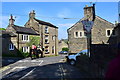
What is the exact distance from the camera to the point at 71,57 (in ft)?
56.7

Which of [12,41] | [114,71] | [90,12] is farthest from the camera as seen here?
[12,41]

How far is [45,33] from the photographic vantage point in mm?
38844

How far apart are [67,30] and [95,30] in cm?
565

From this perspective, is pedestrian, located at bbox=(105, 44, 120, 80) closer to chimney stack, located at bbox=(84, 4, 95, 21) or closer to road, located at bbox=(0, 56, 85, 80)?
road, located at bbox=(0, 56, 85, 80)

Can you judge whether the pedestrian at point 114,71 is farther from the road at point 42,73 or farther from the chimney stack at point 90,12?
the chimney stack at point 90,12

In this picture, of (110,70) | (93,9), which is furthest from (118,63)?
(93,9)

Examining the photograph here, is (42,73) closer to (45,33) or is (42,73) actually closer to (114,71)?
(114,71)

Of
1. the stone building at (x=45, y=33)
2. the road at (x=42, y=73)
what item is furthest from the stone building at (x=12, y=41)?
the road at (x=42, y=73)

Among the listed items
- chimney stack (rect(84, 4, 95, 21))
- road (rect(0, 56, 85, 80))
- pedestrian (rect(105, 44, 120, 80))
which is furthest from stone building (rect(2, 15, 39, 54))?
pedestrian (rect(105, 44, 120, 80))

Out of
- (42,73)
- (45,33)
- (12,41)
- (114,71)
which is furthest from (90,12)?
(114,71)

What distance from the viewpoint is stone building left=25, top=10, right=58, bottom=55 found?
37906 millimetres

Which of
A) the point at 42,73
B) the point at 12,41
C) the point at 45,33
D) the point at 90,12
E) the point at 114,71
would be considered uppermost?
the point at 90,12

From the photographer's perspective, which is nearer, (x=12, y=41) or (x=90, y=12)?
(x=90, y=12)

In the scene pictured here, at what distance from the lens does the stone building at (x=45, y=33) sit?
3791 centimetres
